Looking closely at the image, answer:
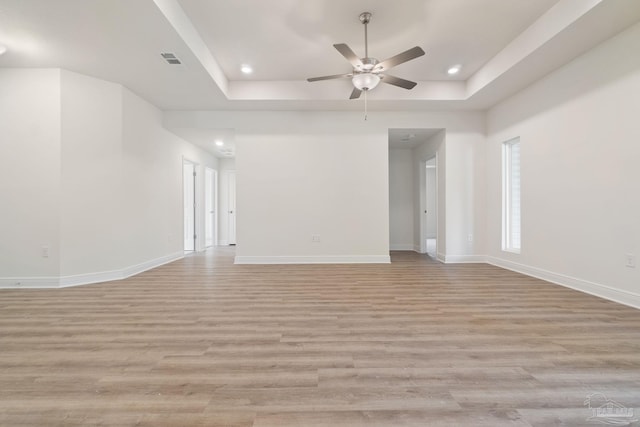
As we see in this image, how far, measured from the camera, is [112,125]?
3.86 m

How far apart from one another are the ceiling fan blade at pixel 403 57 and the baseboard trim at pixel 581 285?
3216 millimetres

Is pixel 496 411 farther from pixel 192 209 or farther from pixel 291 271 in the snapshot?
pixel 192 209

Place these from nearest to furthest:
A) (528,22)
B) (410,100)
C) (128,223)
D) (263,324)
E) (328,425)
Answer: (328,425)
(263,324)
(528,22)
(128,223)
(410,100)

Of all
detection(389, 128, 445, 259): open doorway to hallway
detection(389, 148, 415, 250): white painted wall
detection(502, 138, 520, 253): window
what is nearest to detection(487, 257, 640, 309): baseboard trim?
detection(502, 138, 520, 253): window

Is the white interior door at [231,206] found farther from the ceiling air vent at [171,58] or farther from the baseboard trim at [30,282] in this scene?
the ceiling air vent at [171,58]

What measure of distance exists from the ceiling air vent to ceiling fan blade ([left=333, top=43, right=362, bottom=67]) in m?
2.01

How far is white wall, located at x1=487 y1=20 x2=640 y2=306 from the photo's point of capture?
2744mm

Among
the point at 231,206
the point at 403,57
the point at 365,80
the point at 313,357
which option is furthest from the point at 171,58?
the point at 231,206

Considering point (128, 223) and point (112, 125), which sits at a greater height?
point (112, 125)

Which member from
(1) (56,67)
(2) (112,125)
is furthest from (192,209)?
(1) (56,67)

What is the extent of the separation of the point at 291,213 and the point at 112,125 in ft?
9.83

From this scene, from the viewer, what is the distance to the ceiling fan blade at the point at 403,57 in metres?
2.65

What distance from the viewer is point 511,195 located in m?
4.56

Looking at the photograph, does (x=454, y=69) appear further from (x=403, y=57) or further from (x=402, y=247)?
(x=402, y=247)
